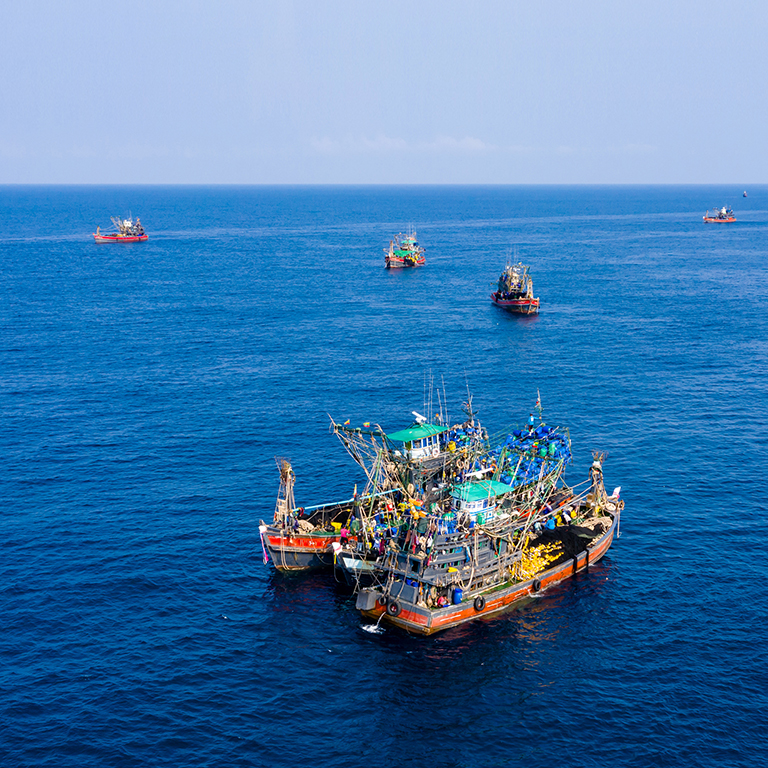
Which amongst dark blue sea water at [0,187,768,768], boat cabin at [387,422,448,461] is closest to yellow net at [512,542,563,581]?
dark blue sea water at [0,187,768,768]

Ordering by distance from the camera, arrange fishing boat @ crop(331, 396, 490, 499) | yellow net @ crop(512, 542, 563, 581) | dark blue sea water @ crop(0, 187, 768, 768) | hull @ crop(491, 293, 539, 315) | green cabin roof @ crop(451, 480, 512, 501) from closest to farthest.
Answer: dark blue sea water @ crop(0, 187, 768, 768), green cabin roof @ crop(451, 480, 512, 501), yellow net @ crop(512, 542, 563, 581), fishing boat @ crop(331, 396, 490, 499), hull @ crop(491, 293, 539, 315)

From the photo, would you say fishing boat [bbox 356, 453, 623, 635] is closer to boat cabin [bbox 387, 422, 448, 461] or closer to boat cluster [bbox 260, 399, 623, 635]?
boat cluster [bbox 260, 399, 623, 635]

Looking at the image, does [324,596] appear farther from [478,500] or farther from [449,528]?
[478,500]

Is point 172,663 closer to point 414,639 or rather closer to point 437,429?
point 414,639

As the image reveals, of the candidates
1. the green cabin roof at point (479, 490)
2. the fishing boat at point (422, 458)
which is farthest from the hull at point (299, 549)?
the green cabin roof at point (479, 490)

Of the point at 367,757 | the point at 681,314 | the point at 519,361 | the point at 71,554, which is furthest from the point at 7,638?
the point at 681,314

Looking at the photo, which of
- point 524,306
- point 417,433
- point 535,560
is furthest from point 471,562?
point 524,306
